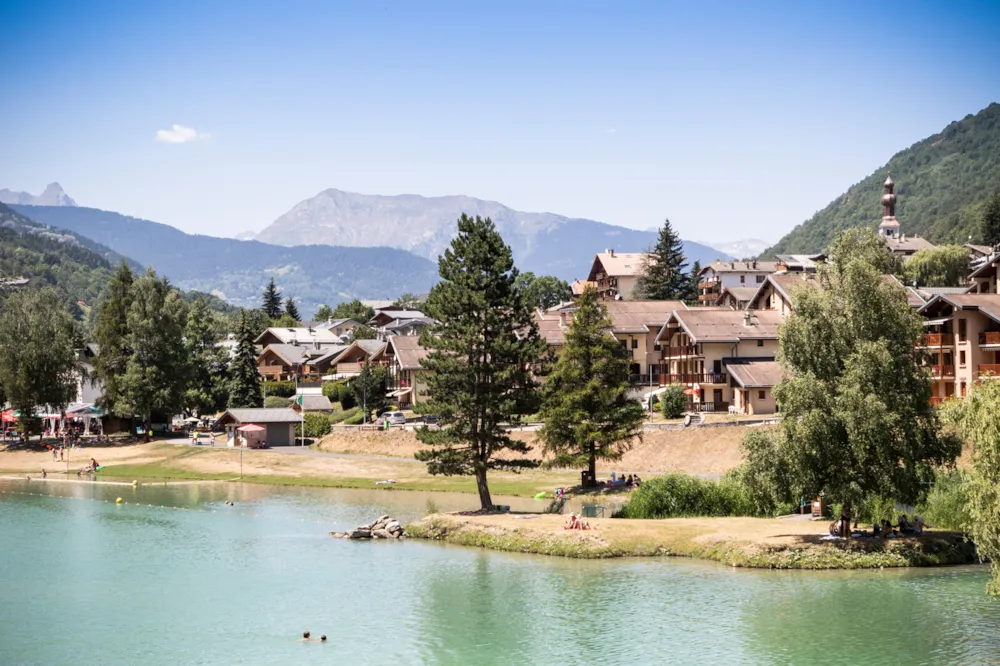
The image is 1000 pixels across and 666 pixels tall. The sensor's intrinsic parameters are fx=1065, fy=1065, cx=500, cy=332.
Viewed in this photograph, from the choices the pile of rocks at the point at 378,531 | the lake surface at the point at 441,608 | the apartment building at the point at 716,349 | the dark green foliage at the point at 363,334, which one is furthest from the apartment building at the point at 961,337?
the dark green foliage at the point at 363,334

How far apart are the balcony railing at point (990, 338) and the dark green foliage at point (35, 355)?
92707mm

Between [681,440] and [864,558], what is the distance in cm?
3748

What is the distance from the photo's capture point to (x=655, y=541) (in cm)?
5388

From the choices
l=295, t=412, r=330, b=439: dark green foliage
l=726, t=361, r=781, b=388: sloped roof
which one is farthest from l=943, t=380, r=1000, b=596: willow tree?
l=295, t=412, r=330, b=439: dark green foliage

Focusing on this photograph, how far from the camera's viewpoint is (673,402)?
9538 centimetres

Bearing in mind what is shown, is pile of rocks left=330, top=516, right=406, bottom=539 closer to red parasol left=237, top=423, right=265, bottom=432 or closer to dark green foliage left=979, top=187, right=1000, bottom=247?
red parasol left=237, top=423, right=265, bottom=432

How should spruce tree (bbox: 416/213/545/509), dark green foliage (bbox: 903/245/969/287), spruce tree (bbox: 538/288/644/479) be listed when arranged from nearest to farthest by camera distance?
spruce tree (bbox: 416/213/545/509)
spruce tree (bbox: 538/288/644/479)
dark green foliage (bbox: 903/245/969/287)

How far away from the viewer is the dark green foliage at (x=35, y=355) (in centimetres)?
11506

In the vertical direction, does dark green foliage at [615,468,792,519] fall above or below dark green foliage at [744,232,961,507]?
below

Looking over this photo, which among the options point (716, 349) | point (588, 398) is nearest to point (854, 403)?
point (588, 398)

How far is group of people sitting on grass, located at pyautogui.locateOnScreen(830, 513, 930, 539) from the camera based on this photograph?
4984 centimetres

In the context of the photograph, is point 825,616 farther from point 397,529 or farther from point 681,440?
point 681,440

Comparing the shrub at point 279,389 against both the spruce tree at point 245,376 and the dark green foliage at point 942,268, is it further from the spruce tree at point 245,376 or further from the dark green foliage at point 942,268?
the dark green foliage at point 942,268

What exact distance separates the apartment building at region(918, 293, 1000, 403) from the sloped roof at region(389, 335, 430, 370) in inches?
2241
